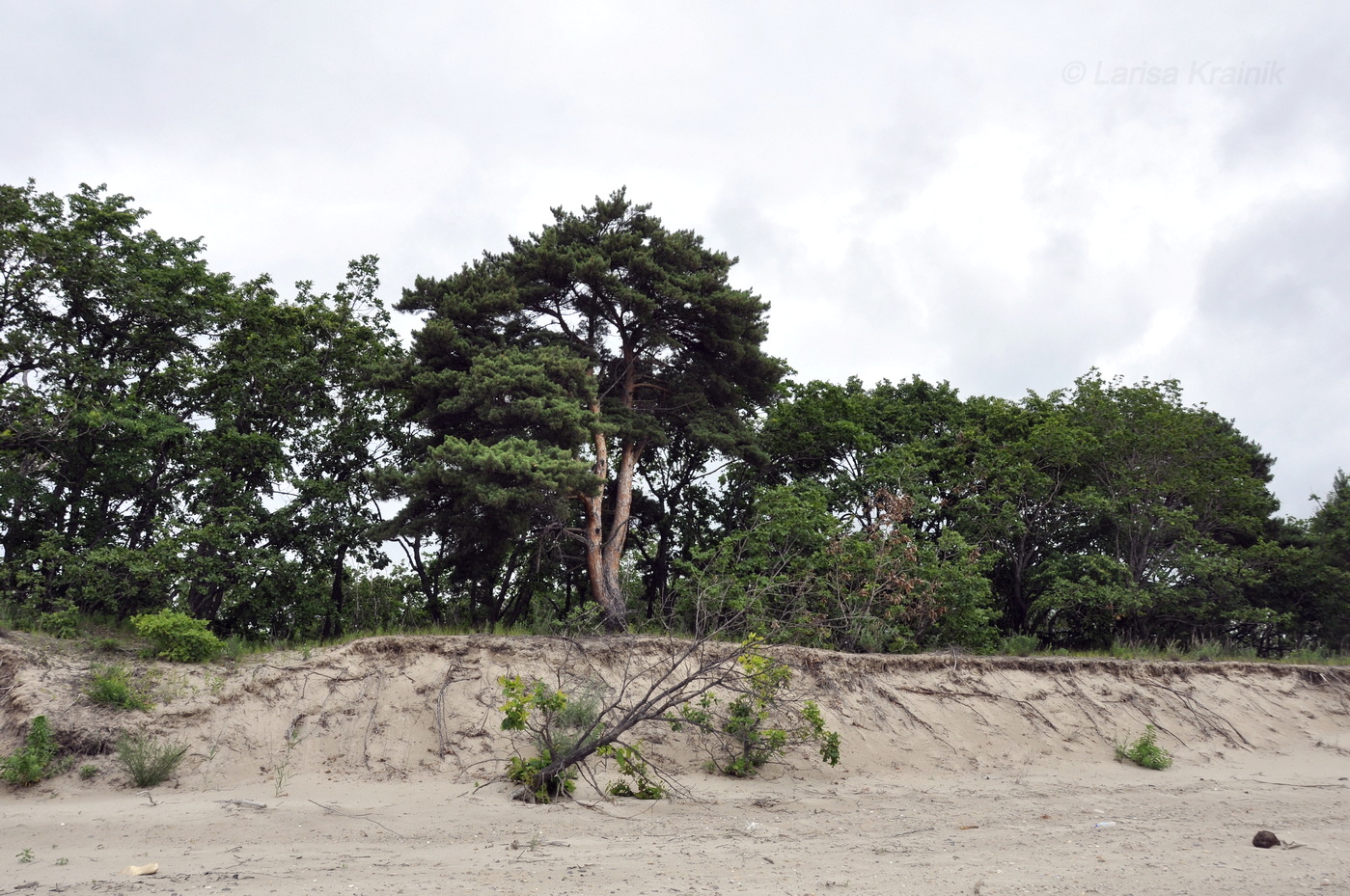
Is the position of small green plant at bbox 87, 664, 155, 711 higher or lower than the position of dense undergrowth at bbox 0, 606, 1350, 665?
lower

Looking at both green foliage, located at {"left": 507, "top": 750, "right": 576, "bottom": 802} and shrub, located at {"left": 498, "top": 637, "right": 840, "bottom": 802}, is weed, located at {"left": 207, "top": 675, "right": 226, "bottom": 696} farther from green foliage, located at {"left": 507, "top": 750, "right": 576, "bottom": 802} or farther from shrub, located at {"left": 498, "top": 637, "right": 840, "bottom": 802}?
green foliage, located at {"left": 507, "top": 750, "right": 576, "bottom": 802}

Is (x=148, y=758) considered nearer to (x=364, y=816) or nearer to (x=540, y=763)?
(x=364, y=816)

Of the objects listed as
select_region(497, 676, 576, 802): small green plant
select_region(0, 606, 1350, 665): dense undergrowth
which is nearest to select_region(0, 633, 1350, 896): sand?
select_region(497, 676, 576, 802): small green plant

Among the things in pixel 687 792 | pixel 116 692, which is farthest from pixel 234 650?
pixel 687 792

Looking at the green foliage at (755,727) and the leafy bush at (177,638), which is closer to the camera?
the green foliage at (755,727)

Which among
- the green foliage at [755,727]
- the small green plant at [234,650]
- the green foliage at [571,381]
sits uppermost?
the green foliage at [571,381]

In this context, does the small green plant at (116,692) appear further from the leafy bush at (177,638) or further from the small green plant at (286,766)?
the small green plant at (286,766)

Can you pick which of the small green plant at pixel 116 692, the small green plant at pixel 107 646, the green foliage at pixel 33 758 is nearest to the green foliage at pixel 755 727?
the small green plant at pixel 116 692

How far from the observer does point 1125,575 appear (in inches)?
812

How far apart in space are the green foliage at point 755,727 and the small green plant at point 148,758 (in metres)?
6.14

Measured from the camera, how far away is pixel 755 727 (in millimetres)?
11227

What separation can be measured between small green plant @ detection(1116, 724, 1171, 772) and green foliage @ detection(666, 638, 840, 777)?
18.7ft

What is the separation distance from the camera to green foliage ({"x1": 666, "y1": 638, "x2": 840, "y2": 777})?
10.5 m

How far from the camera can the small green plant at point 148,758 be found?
9328 millimetres
